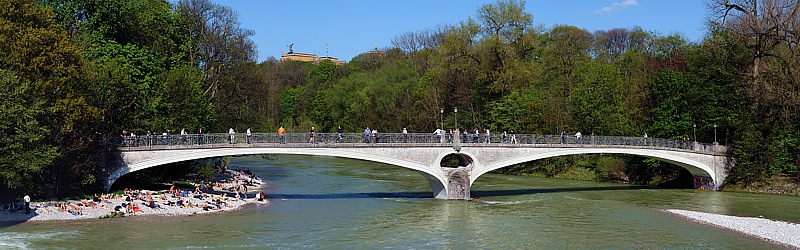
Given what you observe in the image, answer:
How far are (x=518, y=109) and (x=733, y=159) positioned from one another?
1929 centimetres

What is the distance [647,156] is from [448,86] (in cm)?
2757

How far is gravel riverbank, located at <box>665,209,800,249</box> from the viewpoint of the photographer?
31859 mm

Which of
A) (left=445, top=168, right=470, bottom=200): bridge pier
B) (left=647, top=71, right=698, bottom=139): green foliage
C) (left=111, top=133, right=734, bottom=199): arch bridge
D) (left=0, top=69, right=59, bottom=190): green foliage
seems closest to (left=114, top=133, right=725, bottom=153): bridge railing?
(left=111, top=133, right=734, bottom=199): arch bridge

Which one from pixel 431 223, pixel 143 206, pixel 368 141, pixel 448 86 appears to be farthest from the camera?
pixel 448 86

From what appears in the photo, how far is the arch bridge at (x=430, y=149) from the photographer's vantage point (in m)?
41.0

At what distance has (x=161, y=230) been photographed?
110ft

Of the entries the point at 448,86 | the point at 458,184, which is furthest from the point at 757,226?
the point at 448,86

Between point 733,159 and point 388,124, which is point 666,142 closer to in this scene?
point 733,159

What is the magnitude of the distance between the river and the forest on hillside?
4283 millimetres

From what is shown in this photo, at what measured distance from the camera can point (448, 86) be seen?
75.5 metres

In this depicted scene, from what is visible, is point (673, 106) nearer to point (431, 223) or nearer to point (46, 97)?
point (431, 223)

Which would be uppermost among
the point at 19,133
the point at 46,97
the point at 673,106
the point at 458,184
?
the point at 673,106

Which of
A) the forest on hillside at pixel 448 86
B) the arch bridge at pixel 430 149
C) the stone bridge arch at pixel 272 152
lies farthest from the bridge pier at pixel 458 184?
the forest on hillside at pixel 448 86

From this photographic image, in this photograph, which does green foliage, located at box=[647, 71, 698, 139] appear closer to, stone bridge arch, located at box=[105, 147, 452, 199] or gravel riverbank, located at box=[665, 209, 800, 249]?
gravel riverbank, located at box=[665, 209, 800, 249]
